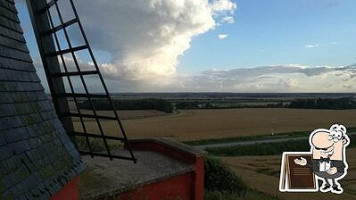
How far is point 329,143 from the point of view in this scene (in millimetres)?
7328

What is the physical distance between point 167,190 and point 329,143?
13.2ft

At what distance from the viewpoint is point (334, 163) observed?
7.38m

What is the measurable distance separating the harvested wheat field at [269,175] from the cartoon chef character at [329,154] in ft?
28.0

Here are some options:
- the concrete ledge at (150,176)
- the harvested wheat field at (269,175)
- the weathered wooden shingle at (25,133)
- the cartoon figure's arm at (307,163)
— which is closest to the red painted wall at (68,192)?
the weathered wooden shingle at (25,133)

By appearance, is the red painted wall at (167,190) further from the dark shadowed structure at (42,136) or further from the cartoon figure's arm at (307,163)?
the cartoon figure's arm at (307,163)

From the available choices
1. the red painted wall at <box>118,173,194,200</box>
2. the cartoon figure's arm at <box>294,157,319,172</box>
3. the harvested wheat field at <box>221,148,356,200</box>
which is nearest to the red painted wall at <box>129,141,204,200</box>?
the red painted wall at <box>118,173,194,200</box>

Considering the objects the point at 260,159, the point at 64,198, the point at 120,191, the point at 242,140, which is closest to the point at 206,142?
the point at 242,140

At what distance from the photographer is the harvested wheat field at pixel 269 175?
1657cm

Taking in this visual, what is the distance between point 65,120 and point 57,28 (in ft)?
5.98

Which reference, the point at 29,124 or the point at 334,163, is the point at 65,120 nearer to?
the point at 29,124

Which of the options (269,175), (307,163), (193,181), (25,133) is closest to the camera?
(25,133)

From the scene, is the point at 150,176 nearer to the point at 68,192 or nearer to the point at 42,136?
the point at 68,192

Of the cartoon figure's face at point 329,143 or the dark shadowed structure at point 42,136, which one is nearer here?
the dark shadowed structure at point 42,136

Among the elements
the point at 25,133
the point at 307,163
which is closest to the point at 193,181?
the point at 307,163
